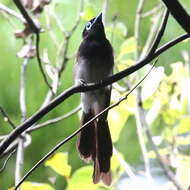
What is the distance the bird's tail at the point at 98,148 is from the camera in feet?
4.15

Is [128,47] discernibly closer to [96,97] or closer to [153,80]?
[96,97]

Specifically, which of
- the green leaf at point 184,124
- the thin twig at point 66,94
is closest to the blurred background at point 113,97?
the green leaf at point 184,124

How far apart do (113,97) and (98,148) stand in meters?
Answer: 0.17

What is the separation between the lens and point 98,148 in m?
1.33

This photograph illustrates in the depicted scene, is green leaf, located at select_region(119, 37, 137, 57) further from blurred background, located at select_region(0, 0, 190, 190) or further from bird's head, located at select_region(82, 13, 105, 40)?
bird's head, located at select_region(82, 13, 105, 40)

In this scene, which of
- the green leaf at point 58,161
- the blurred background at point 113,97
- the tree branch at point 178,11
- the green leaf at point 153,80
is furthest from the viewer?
the blurred background at point 113,97

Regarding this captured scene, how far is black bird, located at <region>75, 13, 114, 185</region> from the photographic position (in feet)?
4.22

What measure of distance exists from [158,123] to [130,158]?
680 mm

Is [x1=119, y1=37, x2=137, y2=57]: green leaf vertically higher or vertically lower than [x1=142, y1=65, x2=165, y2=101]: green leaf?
higher

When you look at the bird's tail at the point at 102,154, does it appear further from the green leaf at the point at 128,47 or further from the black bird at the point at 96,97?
the green leaf at the point at 128,47

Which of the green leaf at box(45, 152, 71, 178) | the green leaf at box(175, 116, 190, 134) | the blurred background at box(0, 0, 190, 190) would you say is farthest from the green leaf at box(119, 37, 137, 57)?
the green leaf at box(45, 152, 71, 178)

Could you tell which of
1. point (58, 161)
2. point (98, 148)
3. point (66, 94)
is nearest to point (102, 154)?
point (98, 148)

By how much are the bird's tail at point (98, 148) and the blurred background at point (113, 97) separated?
0.09 meters

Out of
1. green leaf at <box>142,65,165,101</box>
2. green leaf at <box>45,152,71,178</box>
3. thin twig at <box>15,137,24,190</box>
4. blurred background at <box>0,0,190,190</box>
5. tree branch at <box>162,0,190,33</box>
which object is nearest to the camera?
tree branch at <box>162,0,190,33</box>
